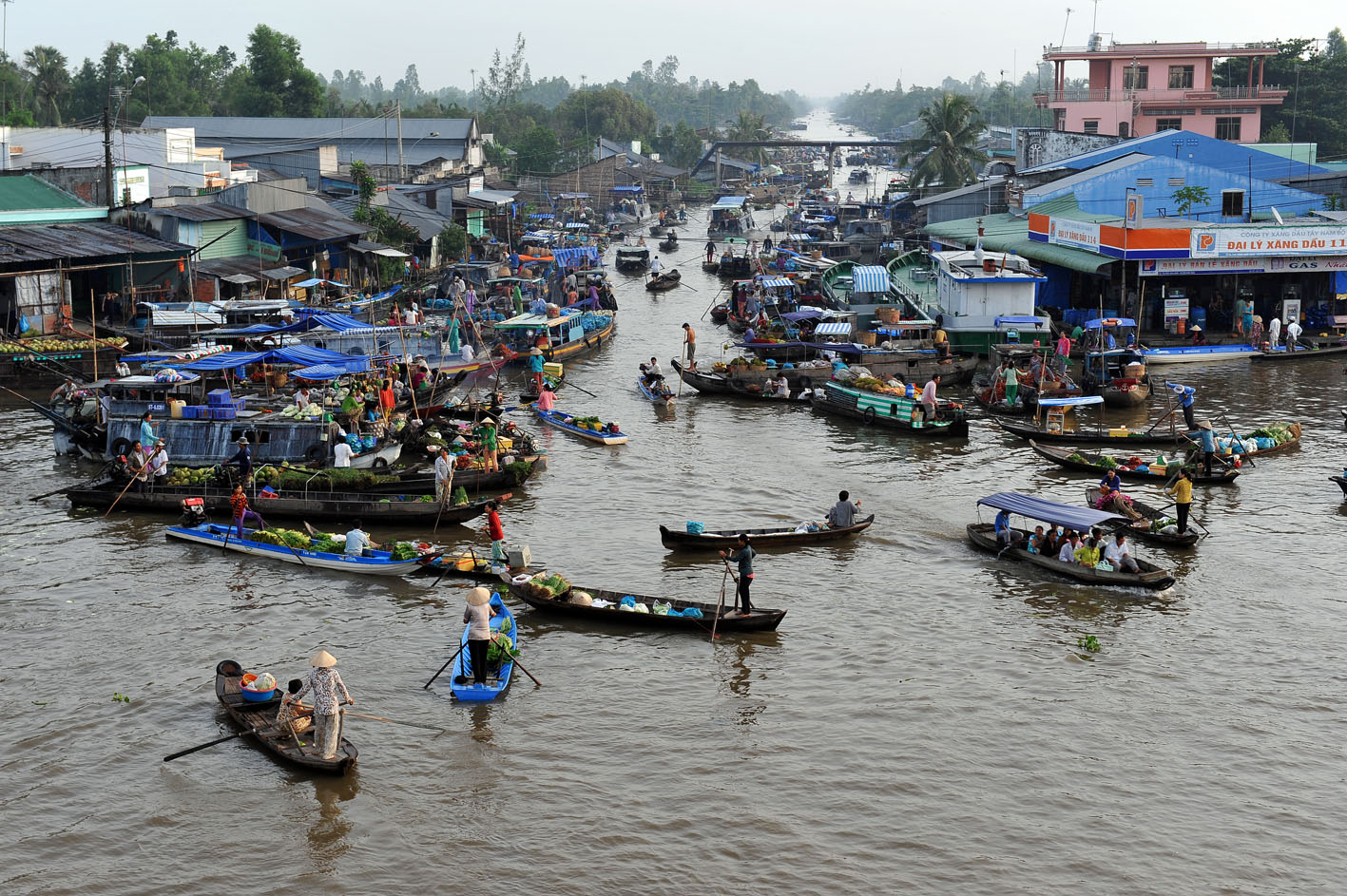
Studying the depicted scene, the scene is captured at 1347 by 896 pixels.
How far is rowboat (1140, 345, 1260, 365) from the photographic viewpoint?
115ft

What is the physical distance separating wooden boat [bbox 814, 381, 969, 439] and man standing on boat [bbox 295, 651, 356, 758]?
17.6 metres

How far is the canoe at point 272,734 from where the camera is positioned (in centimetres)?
1288

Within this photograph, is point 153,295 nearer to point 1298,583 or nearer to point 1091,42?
point 1298,583

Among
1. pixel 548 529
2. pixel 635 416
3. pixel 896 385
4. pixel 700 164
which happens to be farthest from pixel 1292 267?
pixel 700 164

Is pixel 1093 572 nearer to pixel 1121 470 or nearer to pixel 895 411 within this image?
pixel 1121 470

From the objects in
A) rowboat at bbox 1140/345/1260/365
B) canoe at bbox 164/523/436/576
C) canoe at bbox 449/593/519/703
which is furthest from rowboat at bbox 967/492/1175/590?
rowboat at bbox 1140/345/1260/365

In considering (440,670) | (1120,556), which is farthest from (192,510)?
(1120,556)

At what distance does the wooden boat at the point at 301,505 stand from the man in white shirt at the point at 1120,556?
9942mm

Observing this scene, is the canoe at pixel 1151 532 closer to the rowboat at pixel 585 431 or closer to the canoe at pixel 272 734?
the rowboat at pixel 585 431

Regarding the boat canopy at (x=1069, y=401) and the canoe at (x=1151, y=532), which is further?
the boat canopy at (x=1069, y=401)

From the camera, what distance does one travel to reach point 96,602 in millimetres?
18297

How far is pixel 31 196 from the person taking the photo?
39531 mm

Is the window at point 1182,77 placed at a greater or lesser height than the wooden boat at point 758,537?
greater

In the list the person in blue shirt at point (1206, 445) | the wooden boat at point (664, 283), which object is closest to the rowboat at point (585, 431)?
the person in blue shirt at point (1206, 445)
